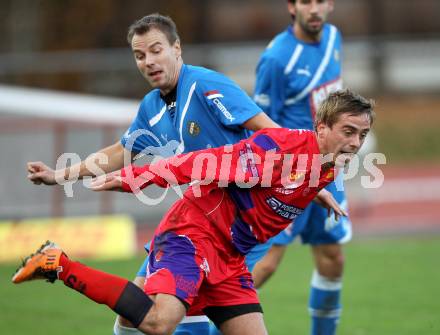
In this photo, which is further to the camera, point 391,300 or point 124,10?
point 124,10

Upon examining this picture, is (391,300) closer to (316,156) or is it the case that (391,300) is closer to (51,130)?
(316,156)

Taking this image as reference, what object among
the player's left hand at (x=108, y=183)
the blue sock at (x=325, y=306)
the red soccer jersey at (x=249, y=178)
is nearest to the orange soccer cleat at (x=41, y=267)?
the player's left hand at (x=108, y=183)

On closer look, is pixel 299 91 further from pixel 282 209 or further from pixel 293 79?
pixel 282 209

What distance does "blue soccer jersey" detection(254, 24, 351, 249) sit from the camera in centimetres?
661

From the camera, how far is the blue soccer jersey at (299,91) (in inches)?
260

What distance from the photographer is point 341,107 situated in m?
4.79

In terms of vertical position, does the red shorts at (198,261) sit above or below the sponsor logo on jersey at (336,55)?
below

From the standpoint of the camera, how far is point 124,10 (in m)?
23.0

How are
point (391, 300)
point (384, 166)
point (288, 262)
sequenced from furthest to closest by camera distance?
1. point (384, 166)
2. point (288, 262)
3. point (391, 300)

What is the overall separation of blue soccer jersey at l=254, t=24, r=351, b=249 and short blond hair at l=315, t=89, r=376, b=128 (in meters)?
1.74

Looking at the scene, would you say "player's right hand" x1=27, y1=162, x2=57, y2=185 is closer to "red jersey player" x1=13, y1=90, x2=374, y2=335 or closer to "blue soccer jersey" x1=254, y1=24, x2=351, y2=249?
"red jersey player" x1=13, y1=90, x2=374, y2=335

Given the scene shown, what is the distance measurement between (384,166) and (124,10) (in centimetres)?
753

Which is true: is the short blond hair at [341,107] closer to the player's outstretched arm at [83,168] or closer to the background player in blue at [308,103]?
the player's outstretched arm at [83,168]

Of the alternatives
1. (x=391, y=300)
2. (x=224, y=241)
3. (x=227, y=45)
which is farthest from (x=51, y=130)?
(x=227, y=45)
